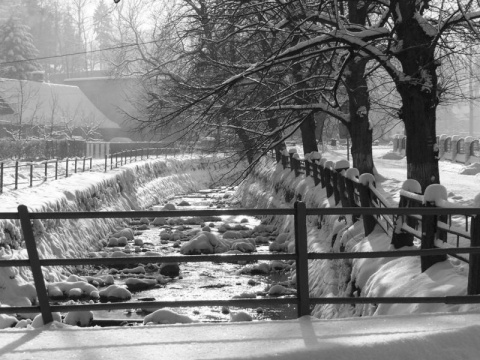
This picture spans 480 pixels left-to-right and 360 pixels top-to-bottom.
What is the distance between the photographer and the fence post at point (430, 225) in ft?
25.0

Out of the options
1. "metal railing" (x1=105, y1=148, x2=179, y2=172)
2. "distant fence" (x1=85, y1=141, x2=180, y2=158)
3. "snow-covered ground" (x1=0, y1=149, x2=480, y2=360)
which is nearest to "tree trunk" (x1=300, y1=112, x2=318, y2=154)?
"metal railing" (x1=105, y1=148, x2=179, y2=172)

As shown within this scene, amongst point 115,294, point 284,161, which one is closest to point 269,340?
point 115,294

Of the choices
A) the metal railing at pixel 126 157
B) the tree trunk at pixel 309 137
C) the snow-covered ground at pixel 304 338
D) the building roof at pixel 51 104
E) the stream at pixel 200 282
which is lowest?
the stream at pixel 200 282

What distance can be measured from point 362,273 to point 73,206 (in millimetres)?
14461

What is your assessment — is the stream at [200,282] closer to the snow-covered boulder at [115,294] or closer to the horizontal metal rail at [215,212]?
the snow-covered boulder at [115,294]

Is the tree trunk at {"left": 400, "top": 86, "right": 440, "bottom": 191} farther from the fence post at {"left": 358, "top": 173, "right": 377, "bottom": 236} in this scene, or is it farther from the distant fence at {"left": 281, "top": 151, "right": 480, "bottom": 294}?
the fence post at {"left": 358, "top": 173, "right": 377, "bottom": 236}

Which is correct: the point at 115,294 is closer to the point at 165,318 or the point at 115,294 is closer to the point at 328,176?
the point at 165,318

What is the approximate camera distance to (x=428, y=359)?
203 inches

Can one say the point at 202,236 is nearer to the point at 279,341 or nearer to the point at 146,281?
the point at 146,281

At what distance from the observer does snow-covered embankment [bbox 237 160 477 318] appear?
7504 mm

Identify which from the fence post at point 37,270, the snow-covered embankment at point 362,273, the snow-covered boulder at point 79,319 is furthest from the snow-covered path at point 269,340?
the snow-covered boulder at point 79,319

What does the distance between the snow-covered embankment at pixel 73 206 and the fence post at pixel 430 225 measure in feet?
27.8

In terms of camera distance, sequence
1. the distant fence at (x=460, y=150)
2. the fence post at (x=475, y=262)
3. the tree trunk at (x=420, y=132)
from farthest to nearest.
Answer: the distant fence at (x=460, y=150), the tree trunk at (x=420, y=132), the fence post at (x=475, y=262)

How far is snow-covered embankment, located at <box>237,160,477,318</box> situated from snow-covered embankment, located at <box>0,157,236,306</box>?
9.34 ft
